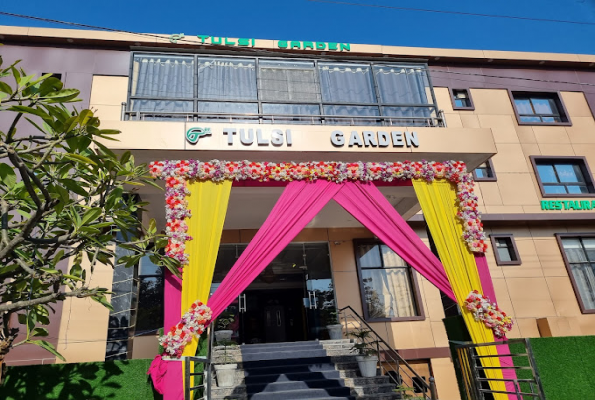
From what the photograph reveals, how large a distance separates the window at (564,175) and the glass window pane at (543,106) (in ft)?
6.01

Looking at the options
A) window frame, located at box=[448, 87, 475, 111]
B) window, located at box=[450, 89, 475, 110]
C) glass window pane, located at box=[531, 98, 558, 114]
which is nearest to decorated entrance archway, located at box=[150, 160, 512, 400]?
window frame, located at box=[448, 87, 475, 111]

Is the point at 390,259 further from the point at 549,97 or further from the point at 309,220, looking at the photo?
the point at 549,97

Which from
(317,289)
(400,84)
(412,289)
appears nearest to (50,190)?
(400,84)

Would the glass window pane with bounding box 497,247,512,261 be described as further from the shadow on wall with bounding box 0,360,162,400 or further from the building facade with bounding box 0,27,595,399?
the shadow on wall with bounding box 0,360,162,400

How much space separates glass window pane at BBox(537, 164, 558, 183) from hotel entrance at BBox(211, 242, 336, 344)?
270 inches

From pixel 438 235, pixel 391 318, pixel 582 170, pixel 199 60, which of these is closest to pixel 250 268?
pixel 438 235

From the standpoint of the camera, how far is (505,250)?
35.3 ft

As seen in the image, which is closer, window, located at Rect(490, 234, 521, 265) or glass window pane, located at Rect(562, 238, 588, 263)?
window, located at Rect(490, 234, 521, 265)

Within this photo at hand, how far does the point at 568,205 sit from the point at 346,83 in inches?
310

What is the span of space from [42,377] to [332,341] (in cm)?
574

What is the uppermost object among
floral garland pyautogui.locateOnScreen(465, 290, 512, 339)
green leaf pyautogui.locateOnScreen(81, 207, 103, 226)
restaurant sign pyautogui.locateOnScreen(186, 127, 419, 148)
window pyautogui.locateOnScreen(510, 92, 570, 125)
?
window pyautogui.locateOnScreen(510, 92, 570, 125)

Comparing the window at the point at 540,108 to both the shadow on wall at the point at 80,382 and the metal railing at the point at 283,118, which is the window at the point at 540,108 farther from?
the shadow on wall at the point at 80,382

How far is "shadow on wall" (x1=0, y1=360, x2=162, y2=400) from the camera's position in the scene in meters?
5.43

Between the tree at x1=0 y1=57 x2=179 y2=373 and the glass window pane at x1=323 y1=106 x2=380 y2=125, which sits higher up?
the glass window pane at x1=323 y1=106 x2=380 y2=125
